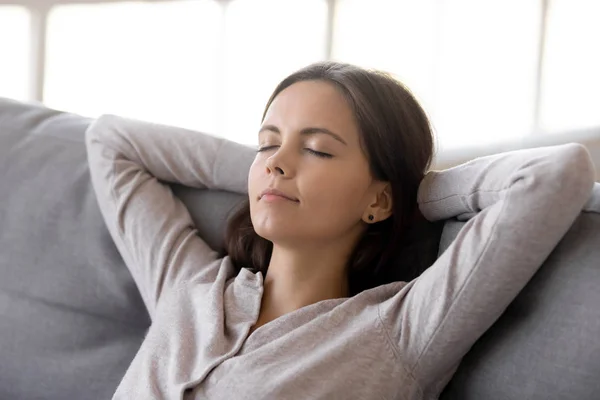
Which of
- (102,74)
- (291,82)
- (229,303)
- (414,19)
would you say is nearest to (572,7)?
(414,19)

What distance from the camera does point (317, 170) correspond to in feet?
4.15

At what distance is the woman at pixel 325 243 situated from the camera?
1.09m

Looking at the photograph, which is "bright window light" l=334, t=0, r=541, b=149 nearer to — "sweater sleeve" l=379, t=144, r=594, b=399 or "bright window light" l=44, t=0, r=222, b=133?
"bright window light" l=44, t=0, r=222, b=133

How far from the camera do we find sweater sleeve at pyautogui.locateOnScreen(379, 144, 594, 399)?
1.05 meters

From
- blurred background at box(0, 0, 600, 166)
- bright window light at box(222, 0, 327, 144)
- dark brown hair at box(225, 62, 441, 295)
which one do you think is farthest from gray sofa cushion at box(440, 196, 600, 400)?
bright window light at box(222, 0, 327, 144)

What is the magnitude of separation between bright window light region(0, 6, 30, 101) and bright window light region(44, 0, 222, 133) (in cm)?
8

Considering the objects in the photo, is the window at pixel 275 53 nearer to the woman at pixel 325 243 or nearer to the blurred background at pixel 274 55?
the blurred background at pixel 274 55

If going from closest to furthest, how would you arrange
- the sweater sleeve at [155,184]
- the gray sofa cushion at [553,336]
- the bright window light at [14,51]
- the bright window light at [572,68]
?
the gray sofa cushion at [553,336] → the sweater sleeve at [155,184] → the bright window light at [14,51] → the bright window light at [572,68]

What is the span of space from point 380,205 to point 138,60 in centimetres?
185

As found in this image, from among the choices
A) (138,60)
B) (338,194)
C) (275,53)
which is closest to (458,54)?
(275,53)

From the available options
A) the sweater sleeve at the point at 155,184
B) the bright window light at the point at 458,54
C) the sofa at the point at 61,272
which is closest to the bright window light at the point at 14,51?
the bright window light at the point at 458,54

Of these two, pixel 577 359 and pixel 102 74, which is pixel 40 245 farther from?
pixel 102 74

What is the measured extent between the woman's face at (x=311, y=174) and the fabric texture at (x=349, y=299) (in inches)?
4.5

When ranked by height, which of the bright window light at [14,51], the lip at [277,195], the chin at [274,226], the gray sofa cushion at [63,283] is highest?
the bright window light at [14,51]
